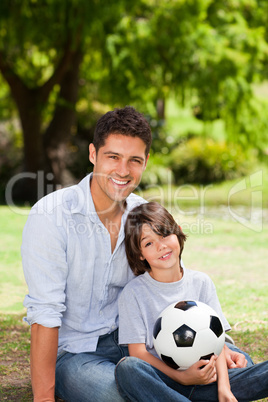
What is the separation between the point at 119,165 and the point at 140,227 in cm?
37

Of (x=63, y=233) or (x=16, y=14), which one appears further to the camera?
(x=16, y=14)

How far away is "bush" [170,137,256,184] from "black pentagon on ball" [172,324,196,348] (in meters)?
12.8

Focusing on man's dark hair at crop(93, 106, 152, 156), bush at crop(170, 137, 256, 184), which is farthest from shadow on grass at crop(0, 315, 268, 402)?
bush at crop(170, 137, 256, 184)

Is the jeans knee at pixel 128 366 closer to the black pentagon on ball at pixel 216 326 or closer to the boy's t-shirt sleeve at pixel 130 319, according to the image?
the boy's t-shirt sleeve at pixel 130 319

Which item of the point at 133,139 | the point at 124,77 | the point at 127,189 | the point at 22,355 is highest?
the point at 124,77

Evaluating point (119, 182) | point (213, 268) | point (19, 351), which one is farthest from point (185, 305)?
point (213, 268)

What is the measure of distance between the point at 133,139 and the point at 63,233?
0.64 metres

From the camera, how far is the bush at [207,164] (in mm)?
15383

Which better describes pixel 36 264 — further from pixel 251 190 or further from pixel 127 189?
pixel 251 190

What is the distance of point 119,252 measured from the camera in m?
3.01

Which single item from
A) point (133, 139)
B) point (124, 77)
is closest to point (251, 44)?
point (124, 77)

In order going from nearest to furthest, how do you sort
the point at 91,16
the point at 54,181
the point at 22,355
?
the point at 22,355
the point at 91,16
the point at 54,181

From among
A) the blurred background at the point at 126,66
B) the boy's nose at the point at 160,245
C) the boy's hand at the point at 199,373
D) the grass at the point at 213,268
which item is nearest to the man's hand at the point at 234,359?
the boy's hand at the point at 199,373

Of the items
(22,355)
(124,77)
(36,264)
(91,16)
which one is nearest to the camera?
(36,264)
